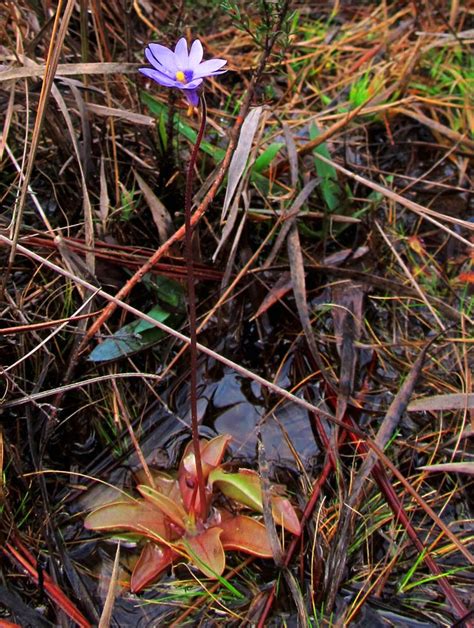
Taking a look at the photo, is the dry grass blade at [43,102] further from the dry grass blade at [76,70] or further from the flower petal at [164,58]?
the flower petal at [164,58]

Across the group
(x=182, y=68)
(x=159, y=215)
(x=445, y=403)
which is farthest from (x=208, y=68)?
(x=445, y=403)

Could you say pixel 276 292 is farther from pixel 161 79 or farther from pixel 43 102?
pixel 161 79

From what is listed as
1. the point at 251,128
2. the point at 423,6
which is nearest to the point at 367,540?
the point at 251,128

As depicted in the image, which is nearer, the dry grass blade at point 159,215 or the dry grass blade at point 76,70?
the dry grass blade at point 76,70

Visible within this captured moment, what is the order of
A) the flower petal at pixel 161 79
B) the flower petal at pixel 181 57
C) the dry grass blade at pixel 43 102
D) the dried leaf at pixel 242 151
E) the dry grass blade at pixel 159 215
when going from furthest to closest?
the dry grass blade at pixel 159 215 → the dried leaf at pixel 242 151 → the dry grass blade at pixel 43 102 → the flower petal at pixel 181 57 → the flower petal at pixel 161 79

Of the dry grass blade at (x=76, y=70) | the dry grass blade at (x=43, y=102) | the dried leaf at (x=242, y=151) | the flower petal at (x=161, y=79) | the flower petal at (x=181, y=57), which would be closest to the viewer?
the flower petal at (x=161, y=79)

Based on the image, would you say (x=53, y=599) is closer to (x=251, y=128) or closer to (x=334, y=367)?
(x=334, y=367)

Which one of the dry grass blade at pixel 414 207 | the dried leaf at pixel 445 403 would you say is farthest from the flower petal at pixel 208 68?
the dried leaf at pixel 445 403
